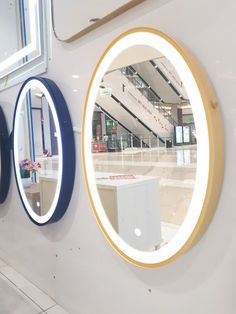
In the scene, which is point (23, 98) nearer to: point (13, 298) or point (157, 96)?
point (157, 96)

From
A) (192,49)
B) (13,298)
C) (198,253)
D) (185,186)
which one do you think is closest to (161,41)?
(192,49)

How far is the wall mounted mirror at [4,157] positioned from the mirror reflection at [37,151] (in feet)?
0.60

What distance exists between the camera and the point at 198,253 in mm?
889

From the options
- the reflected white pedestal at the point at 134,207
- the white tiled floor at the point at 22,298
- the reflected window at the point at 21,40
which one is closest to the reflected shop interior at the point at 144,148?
the reflected white pedestal at the point at 134,207

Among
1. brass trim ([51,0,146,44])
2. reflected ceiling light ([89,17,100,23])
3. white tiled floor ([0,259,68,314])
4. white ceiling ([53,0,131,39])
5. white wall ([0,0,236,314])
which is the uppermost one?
white ceiling ([53,0,131,39])

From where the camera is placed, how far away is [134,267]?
3.67ft

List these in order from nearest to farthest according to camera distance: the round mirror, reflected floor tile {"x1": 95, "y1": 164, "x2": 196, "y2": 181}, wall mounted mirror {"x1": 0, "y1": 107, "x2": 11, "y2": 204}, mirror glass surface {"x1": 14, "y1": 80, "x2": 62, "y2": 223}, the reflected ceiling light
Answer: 1. reflected floor tile {"x1": 95, "y1": 164, "x2": 196, "y2": 181}
2. the reflected ceiling light
3. the round mirror
4. mirror glass surface {"x1": 14, "y1": 80, "x2": 62, "y2": 223}
5. wall mounted mirror {"x1": 0, "y1": 107, "x2": 11, "y2": 204}

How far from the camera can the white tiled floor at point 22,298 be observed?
1.60 meters

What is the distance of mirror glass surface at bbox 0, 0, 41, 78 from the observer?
1.65 metres

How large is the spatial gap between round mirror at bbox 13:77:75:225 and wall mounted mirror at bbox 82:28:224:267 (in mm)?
208

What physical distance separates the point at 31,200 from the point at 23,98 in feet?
2.07

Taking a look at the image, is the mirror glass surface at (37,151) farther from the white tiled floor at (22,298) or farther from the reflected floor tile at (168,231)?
the reflected floor tile at (168,231)

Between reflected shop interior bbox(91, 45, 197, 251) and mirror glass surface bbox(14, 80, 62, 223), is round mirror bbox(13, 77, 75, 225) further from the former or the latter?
A: reflected shop interior bbox(91, 45, 197, 251)

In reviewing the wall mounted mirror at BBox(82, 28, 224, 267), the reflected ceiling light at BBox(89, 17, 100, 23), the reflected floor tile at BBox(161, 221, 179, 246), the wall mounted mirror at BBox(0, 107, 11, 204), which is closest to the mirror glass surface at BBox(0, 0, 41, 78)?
the wall mounted mirror at BBox(0, 107, 11, 204)
